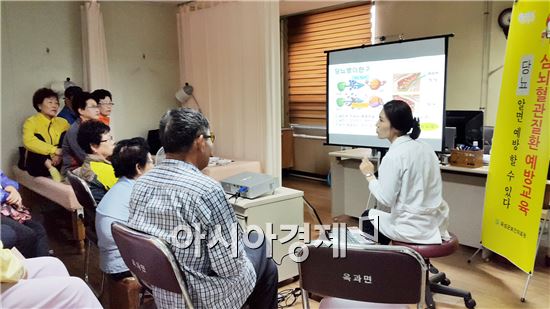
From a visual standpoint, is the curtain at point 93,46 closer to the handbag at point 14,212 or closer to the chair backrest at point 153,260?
the handbag at point 14,212

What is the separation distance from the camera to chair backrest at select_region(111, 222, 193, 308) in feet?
4.45

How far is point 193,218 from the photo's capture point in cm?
141

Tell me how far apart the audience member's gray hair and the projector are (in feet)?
3.60

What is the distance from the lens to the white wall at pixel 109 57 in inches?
170

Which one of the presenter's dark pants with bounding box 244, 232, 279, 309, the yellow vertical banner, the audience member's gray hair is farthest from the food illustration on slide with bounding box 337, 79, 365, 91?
the audience member's gray hair

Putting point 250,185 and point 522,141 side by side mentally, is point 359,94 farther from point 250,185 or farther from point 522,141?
point 250,185

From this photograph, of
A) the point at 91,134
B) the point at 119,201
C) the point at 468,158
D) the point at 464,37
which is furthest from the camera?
the point at 464,37

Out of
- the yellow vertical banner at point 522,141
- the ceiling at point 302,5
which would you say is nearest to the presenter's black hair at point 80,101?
the ceiling at point 302,5

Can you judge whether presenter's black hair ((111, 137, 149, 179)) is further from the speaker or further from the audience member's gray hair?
the speaker

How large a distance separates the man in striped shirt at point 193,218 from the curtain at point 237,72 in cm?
209

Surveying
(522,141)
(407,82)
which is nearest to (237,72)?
(407,82)

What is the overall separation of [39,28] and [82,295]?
3840 millimetres

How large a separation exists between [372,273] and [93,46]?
4.22 m

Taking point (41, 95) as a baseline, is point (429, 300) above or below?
below
